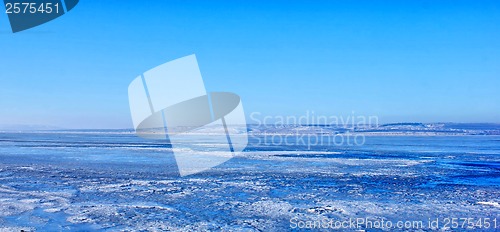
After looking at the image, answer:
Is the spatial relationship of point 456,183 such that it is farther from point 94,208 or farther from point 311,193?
point 94,208

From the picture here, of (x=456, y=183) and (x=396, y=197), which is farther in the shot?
(x=456, y=183)

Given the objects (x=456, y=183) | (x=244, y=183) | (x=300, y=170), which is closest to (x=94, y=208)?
(x=244, y=183)

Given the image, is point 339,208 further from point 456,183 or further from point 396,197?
point 456,183

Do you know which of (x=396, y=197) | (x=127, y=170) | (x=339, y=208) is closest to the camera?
(x=339, y=208)

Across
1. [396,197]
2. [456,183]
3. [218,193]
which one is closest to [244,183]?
[218,193]

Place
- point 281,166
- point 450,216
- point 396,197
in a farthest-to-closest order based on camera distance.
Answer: point 281,166 → point 396,197 → point 450,216

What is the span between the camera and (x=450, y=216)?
25.5 ft

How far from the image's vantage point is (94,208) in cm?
810

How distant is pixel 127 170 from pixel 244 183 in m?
5.11

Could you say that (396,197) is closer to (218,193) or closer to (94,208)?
(218,193)

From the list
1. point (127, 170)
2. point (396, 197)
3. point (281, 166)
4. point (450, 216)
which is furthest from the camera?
point (281, 166)

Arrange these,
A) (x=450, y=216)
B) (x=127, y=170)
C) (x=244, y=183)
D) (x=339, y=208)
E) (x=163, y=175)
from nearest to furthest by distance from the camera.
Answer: (x=450, y=216) < (x=339, y=208) < (x=244, y=183) < (x=163, y=175) < (x=127, y=170)

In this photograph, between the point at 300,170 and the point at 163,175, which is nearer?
the point at 163,175

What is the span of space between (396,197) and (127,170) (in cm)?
920
